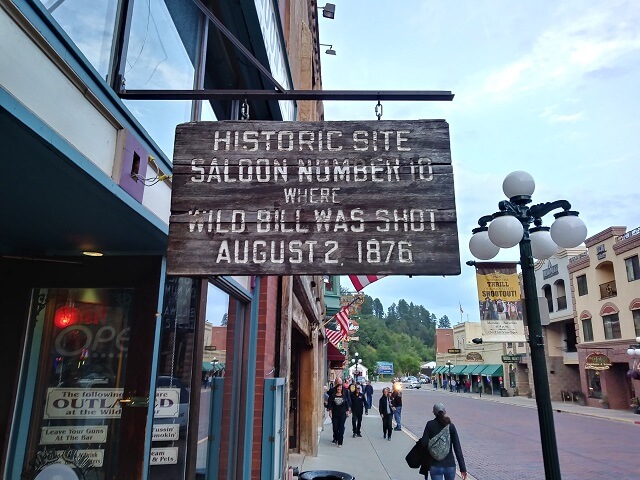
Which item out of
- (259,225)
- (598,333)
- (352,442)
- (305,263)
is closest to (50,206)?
(259,225)

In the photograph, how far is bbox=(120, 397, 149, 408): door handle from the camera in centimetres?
345

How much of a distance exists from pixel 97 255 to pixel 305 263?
2009mm

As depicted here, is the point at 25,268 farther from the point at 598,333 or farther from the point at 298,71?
the point at 598,333

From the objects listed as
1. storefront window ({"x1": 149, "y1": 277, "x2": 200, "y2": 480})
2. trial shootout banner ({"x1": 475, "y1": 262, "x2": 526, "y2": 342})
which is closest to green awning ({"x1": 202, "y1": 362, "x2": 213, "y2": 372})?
storefront window ({"x1": 149, "y1": 277, "x2": 200, "y2": 480})

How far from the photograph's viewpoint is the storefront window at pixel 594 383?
3166cm

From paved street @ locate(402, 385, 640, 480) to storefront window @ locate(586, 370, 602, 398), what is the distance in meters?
7.36


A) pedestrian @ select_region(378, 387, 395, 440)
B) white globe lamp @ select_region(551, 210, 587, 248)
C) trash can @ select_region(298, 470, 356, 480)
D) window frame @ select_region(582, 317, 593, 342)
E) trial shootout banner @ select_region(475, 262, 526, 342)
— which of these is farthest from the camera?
window frame @ select_region(582, 317, 593, 342)

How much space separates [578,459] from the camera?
12.8 metres

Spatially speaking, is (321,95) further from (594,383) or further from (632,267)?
(594,383)

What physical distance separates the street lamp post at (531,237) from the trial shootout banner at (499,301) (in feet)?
5.55

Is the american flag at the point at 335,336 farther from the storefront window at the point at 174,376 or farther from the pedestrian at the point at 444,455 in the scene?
the storefront window at the point at 174,376

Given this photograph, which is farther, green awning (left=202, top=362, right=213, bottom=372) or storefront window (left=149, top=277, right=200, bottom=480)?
green awning (left=202, top=362, right=213, bottom=372)

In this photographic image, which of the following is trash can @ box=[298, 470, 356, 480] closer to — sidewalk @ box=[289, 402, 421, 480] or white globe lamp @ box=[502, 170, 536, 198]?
white globe lamp @ box=[502, 170, 536, 198]

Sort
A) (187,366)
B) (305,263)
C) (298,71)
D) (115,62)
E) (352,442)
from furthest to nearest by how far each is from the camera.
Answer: (352,442), (298,71), (187,366), (115,62), (305,263)
